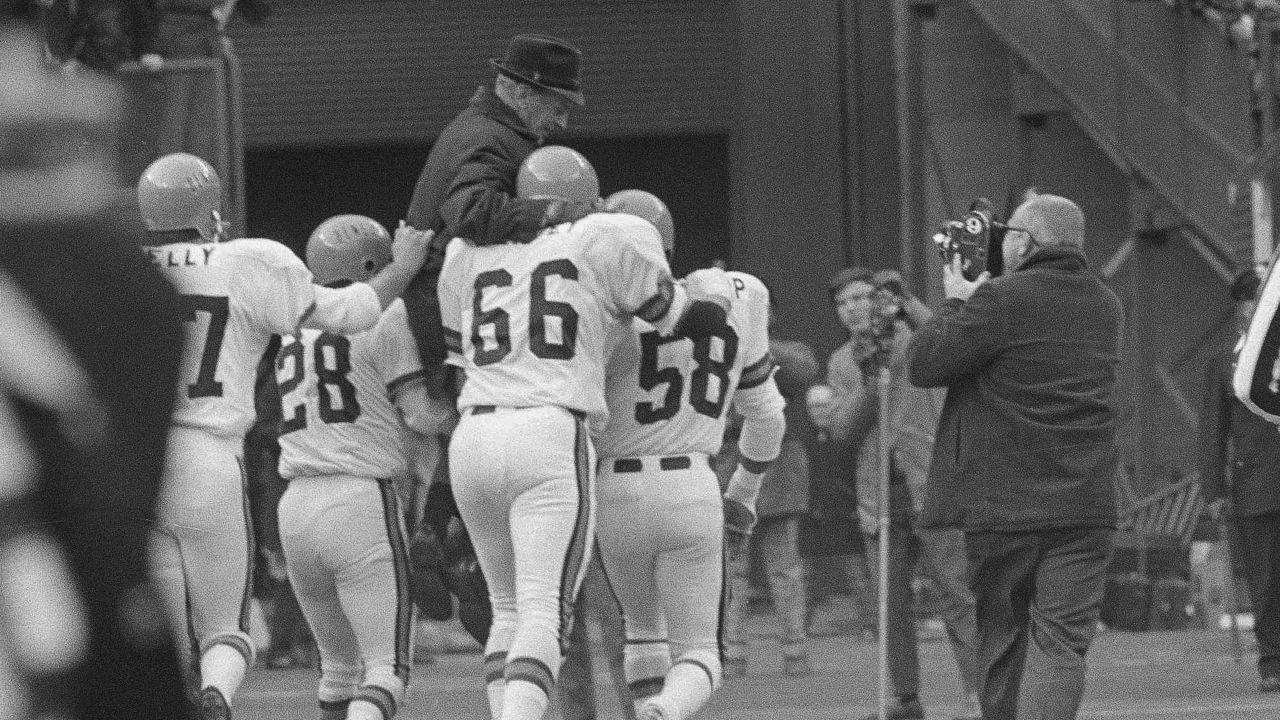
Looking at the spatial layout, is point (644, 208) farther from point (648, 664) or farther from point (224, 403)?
point (224, 403)

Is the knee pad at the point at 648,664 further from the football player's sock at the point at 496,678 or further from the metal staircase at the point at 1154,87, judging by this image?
the metal staircase at the point at 1154,87

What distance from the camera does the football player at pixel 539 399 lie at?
8414 millimetres

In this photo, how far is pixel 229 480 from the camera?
887 centimetres

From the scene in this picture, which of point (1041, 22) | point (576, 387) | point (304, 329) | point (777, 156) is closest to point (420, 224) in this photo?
point (304, 329)

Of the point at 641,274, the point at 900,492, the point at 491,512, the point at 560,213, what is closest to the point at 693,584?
the point at 491,512

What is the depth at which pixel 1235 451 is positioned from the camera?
13.8 meters

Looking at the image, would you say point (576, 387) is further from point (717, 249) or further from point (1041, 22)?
point (717, 249)

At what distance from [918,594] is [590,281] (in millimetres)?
9434

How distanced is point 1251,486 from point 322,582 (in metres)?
5.77

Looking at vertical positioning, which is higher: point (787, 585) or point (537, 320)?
point (537, 320)

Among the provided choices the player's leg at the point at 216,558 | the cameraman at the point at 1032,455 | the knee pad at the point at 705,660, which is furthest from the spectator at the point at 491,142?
the cameraman at the point at 1032,455

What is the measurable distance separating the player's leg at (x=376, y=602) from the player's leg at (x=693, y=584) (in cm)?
92

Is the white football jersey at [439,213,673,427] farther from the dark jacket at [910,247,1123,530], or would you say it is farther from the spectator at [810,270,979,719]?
the spectator at [810,270,979,719]

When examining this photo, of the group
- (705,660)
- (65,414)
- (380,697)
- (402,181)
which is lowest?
(402,181)
